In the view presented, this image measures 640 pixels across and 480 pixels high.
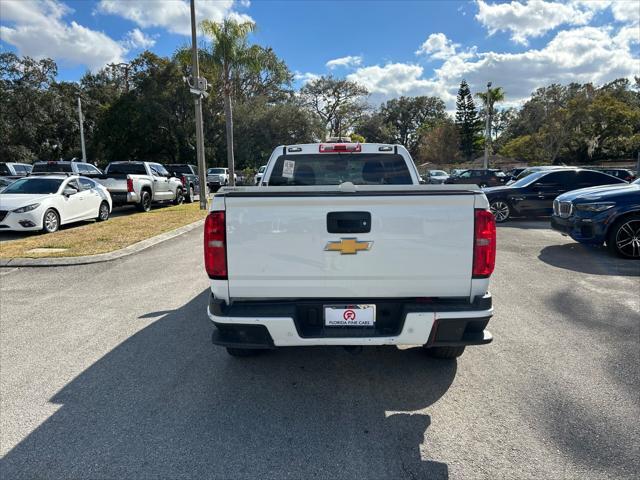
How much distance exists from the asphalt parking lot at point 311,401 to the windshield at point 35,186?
6.92 meters

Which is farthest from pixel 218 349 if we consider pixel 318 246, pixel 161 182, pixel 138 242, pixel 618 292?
pixel 161 182

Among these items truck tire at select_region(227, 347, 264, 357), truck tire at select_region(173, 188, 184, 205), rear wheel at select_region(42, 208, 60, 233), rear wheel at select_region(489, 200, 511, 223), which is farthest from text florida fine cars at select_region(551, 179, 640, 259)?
truck tire at select_region(173, 188, 184, 205)

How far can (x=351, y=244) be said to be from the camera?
Answer: 9.92 feet

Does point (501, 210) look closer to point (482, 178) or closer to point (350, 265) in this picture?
point (350, 265)

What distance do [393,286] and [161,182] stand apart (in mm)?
15659

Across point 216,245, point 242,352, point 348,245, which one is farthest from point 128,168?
point 348,245

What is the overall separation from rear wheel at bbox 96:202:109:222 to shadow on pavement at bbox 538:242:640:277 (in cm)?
1165

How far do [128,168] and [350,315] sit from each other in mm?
15538

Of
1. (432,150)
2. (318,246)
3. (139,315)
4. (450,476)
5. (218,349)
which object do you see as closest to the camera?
(450,476)

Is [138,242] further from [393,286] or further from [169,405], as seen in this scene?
[393,286]

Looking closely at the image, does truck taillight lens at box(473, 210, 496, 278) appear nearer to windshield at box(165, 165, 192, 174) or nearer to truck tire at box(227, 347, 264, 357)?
truck tire at box(227, 347, 264, 357)

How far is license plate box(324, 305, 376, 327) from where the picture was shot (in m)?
3.09

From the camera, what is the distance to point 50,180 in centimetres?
1171

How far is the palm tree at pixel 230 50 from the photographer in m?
21.0
